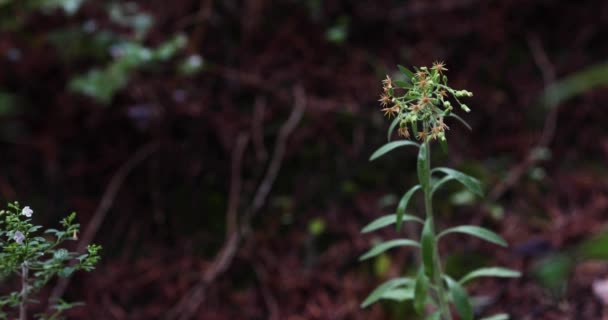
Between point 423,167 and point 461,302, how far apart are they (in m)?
0.43

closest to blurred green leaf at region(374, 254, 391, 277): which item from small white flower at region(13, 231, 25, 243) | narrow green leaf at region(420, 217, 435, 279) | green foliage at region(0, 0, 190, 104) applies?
narrow green leaf at region(420, 217, 435, 279)

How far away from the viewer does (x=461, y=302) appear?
5.17 feet

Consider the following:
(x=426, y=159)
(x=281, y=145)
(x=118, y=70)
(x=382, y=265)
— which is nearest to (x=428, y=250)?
(x=426, y=159)

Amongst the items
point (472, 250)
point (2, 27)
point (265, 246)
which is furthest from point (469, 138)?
point (2, 27)

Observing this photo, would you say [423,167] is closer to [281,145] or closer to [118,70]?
[281,145]

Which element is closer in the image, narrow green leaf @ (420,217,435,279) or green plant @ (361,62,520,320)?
green plant @ (361,62,520,320)

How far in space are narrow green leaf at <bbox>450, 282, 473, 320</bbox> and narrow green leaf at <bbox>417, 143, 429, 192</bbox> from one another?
0.33 metres

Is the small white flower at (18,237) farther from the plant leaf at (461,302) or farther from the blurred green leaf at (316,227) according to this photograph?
the blurred green leaf at (316,227)

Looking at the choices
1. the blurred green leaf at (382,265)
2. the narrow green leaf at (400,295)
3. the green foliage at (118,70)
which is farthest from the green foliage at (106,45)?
the narrow green leaf at (400,295)

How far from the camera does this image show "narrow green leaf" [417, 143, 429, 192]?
56.4 inches

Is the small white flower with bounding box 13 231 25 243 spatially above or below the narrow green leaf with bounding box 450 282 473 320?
above

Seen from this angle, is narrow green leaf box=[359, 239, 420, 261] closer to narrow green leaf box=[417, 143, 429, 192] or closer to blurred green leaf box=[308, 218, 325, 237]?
narrow green leaf box=[417, 143, 429, 192]

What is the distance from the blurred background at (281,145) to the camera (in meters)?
2.65

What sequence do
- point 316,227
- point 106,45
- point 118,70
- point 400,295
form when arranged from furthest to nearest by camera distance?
point 106,45, point 118,70, point 316,227, point 400,295
